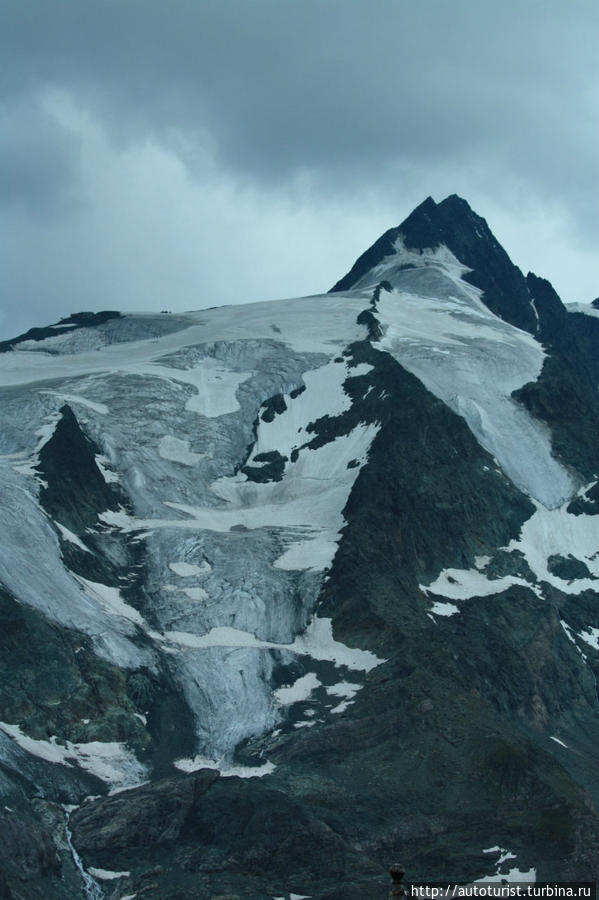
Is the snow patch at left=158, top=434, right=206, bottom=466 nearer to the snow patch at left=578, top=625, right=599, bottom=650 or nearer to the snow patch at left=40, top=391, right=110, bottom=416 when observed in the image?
the snow patch at left=40, top=391, right=110, bottom=416

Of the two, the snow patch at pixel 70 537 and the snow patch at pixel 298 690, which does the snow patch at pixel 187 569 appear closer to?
the snow patch at pixel 70 537

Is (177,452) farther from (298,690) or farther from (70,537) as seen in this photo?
(298,690)

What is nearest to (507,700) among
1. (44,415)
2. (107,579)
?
(107,579)

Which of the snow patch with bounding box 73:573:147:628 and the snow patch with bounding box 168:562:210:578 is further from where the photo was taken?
the snow patch with bounding box 168:562:210:578

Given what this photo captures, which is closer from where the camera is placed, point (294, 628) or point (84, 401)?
point (294, 628)

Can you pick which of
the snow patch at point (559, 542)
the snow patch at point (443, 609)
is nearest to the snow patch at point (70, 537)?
the snow patch at point (443, 609)

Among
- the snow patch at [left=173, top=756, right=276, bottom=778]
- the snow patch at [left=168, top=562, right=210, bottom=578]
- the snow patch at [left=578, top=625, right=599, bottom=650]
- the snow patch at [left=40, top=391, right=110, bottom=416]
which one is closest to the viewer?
Answer: the snow patch at [left=173, top=756, right=276, bottom=778]

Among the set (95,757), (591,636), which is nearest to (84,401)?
(591,636)

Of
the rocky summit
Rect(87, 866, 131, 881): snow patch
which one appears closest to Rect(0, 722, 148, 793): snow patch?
the rocky summit
